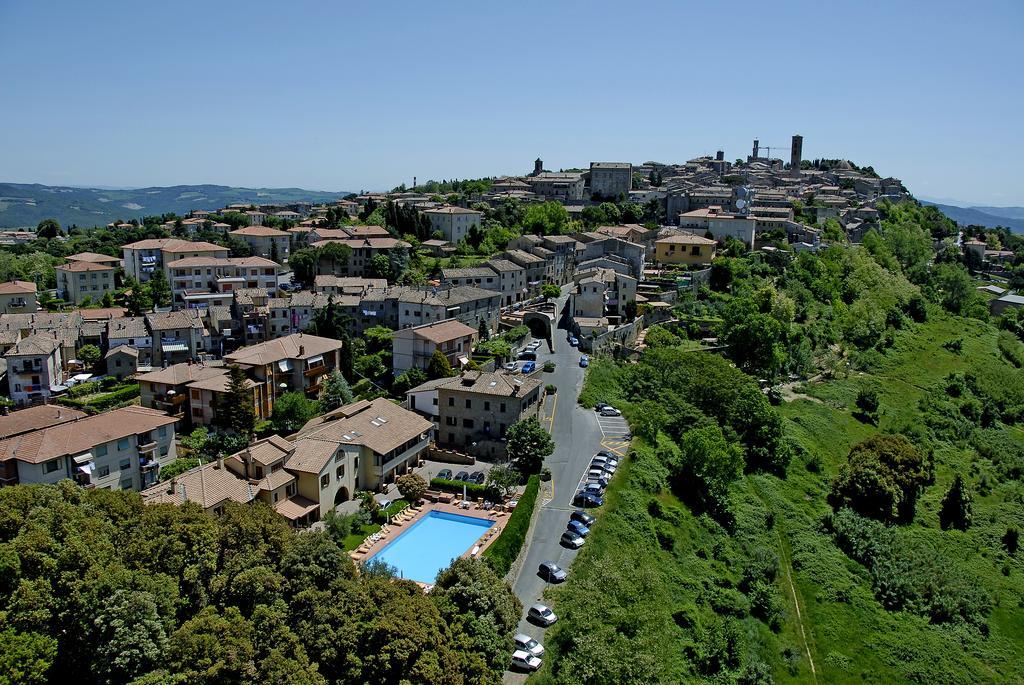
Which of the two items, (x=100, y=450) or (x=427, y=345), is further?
(x=427, y=345)

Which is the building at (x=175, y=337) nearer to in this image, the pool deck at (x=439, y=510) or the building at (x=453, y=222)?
the pool deck at (x=439, y=510)

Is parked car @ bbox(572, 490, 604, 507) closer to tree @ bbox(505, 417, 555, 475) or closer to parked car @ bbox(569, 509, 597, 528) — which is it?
parked car @ bbox(569, 509, 597, 528)

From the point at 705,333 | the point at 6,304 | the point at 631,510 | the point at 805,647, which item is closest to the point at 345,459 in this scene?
the point at 631,510

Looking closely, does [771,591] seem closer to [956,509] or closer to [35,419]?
[956,509]

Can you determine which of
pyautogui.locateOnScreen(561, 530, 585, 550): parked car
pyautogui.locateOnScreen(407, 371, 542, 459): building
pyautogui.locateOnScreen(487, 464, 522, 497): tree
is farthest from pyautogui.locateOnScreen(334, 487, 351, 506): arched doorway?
pyautogui.locateOnScreen(561, 530, 585, 550): parked car

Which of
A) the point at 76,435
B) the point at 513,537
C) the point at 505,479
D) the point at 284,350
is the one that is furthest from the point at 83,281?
the point at 513,537

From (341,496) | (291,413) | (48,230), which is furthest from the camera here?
(48,230)

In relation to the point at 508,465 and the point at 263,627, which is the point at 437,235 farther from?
the point at 263,627
